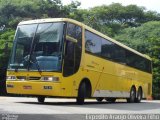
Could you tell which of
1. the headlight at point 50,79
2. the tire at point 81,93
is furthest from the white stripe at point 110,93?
the headlight at point 50,79

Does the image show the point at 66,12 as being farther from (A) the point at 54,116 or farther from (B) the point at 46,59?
(A) the point at 54,116

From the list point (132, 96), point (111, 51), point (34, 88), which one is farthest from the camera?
point (132, 96)

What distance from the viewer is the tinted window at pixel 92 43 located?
18047mm

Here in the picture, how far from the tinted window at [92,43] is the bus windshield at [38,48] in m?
2.01

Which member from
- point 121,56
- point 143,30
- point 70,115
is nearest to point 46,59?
point 70,115

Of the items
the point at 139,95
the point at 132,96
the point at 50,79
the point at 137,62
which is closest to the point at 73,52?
the point at 50,79

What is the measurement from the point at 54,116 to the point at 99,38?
29.7ft

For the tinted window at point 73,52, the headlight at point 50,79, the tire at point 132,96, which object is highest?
the tinted window at point 73,52

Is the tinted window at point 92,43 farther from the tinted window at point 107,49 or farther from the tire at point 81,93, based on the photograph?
the tire at point 81,93

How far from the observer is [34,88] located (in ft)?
52.4

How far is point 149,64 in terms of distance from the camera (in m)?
30.2

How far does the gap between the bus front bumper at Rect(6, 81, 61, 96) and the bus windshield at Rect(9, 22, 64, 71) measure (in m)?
0.55

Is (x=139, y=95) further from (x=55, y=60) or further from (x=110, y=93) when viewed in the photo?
(x=55, y=60)

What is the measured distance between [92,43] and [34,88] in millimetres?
3879
